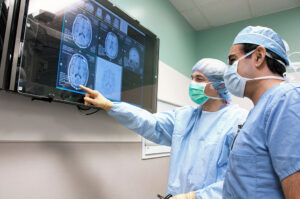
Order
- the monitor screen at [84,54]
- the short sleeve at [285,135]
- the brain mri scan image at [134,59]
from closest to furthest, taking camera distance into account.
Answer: the short sleeve at [285,135] → the monitor screen at [84,54] → the brain mri scan image at [134,59]

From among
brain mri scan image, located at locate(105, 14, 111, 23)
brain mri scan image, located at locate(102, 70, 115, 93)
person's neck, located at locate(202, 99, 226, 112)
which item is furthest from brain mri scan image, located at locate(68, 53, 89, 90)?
person's neck, located at locate(202, 99, 226, 112)

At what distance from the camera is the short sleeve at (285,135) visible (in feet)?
2.00

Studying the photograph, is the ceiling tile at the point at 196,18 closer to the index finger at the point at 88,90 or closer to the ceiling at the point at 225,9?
the ceiling at the point at 225,9

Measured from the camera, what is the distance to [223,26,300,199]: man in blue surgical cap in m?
0.62

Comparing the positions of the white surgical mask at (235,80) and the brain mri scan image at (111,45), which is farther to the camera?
the brain mri scan image at (111,45)

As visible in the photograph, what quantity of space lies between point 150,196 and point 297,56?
2.40 meters

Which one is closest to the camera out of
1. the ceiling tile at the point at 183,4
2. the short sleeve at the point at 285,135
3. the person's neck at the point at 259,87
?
the short sleeve at the point at 285,135

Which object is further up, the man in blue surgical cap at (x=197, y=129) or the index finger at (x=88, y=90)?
the index finger at (x=88, y=90)

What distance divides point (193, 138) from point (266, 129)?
0.64 m

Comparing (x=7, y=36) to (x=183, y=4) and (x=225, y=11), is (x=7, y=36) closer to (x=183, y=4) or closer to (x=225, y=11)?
(x=183, y=4)

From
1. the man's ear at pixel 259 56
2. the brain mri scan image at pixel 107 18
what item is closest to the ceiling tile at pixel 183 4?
the brain mri scan image at pixel 107 18

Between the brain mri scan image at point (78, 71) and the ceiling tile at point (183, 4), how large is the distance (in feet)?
6.00

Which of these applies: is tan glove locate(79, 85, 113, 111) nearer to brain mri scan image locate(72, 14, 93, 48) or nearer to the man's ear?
brain mri scan image locate(72, 14, 93, 48)

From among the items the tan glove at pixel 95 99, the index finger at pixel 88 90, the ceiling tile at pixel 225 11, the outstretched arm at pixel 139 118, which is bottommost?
the outstretched arm at pixel 139 118
